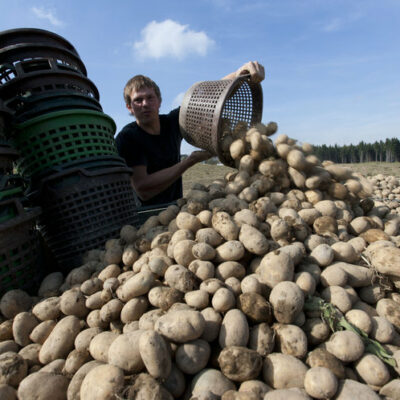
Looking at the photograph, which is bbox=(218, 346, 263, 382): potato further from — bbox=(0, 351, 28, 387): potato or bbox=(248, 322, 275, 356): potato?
bbox=(0, 351, 28, 387): potato

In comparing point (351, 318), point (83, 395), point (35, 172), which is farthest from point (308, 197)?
point (35, 172)

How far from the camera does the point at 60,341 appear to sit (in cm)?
149

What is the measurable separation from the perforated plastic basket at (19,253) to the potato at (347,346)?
1.88 meters

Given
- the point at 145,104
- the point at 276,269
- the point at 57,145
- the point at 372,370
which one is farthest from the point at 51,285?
the point at 145,104

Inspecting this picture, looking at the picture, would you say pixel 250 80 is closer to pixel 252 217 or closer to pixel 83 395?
pixel 252 217

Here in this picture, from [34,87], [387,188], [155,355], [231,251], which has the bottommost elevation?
[155,355]

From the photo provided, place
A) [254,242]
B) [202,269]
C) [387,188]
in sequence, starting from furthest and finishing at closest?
[387,188] → [254,242] → [202,269]

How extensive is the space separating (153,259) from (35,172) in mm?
1214

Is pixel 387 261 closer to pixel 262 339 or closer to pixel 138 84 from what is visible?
pixel 262 339

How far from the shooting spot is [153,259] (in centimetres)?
180

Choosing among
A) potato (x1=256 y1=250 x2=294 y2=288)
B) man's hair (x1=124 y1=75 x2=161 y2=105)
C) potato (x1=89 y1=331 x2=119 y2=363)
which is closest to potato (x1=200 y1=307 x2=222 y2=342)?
potato (x1=256 y1=250 x2=294 y2=288)

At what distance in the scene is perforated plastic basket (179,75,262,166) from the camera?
8.60 feet

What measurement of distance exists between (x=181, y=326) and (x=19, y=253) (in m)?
1.26

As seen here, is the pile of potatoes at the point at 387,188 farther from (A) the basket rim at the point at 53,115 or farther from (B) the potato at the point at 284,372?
(A) the basket rim at the point at 53,115
